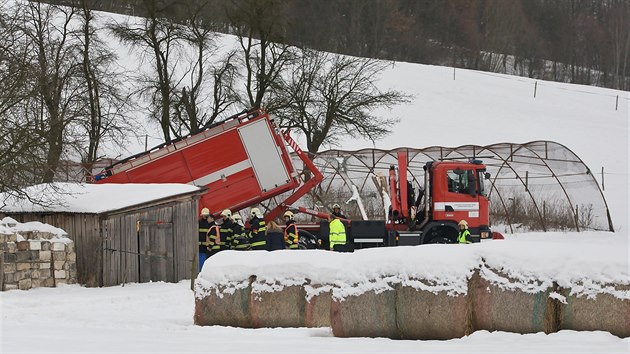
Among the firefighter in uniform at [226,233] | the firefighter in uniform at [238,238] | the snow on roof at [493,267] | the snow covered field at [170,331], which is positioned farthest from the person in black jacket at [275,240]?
the snow on roof at [493,267]

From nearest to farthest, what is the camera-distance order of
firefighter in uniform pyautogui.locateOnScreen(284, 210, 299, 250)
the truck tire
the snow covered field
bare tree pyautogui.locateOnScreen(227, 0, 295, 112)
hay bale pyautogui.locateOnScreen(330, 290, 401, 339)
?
1. the snow covered field
2. hay bale pyautogui.locateOnScreen(330, 290, 401, 339)
3. firefighter in uniform pyautogui.locateOnScreen(284, 210, 299, 250)
4. the truck tire
5. bare tree pyautogui.locateOnScreen(227, 0, 295, 112)

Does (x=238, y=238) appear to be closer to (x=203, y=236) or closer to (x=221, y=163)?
(x=203, y=236)

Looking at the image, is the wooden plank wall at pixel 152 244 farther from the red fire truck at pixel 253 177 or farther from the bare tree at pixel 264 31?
the bare tree at pixel 264 31

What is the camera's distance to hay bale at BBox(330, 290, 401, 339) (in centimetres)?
1447

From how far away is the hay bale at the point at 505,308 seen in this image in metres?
14.0

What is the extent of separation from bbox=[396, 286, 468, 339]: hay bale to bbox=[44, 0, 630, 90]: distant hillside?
6880cm

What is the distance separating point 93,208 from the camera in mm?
25656

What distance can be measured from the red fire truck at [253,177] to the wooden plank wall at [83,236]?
232 inches

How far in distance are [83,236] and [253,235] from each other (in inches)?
156

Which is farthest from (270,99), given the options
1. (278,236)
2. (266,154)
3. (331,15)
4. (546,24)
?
(546,24)

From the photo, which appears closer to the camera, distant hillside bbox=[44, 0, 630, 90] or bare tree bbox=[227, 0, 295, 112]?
bare tree bbox=[227, 0, 295, 112]

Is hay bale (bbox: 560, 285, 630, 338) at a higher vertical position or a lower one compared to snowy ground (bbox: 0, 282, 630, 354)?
higher

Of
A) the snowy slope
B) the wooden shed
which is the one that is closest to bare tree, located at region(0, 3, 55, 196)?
the wooden shed

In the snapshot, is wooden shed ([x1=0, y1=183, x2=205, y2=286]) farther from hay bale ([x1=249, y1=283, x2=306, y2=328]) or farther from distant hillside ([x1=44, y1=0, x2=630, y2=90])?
distant hillside ([x1=44, y1=0, x2=630, y2=90])
